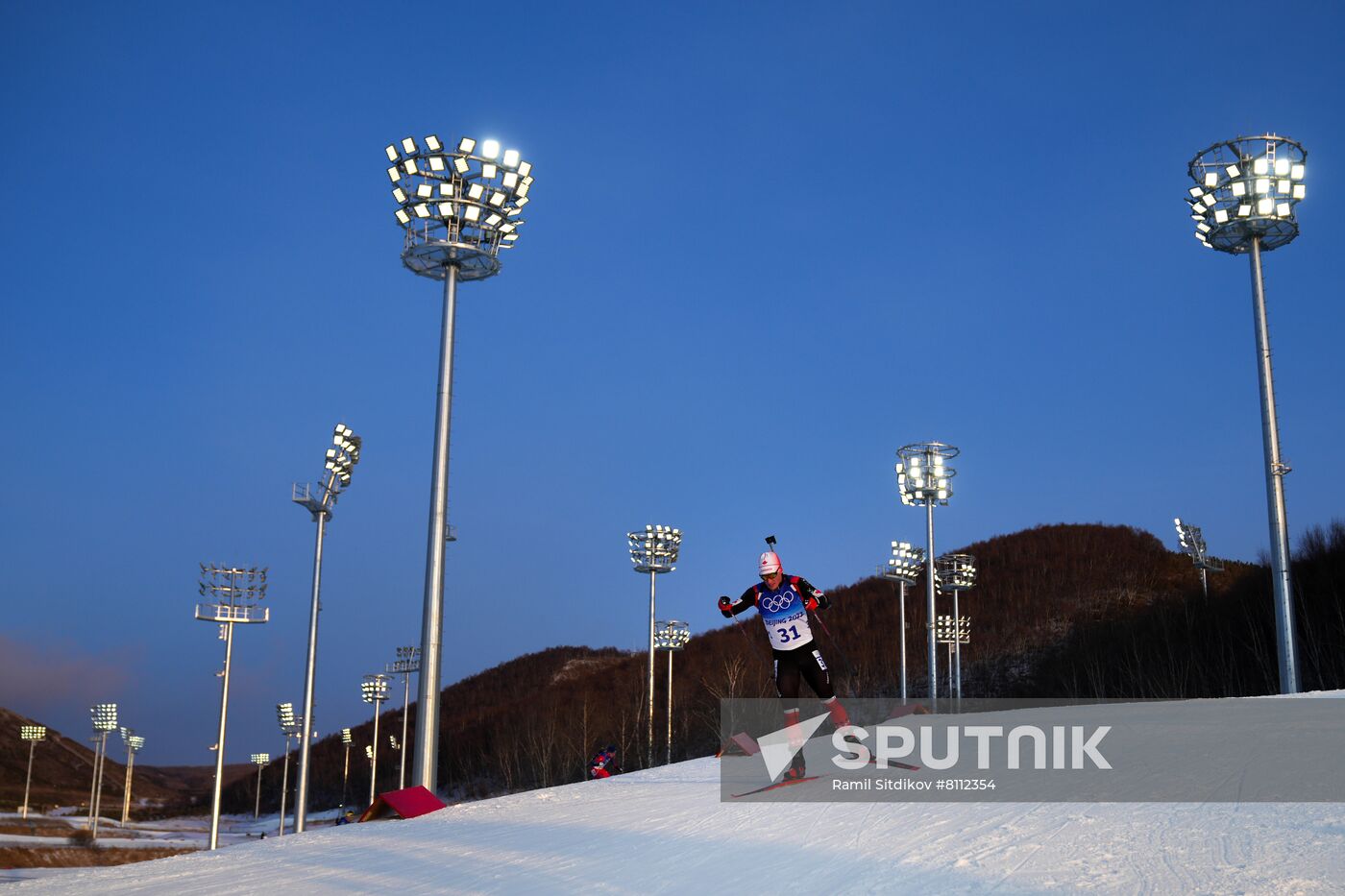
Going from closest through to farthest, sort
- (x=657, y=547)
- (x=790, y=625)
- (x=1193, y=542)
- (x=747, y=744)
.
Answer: (x=790, y=625) → (x=747, y=744) → (x=657, y=547) → (x=1193, y=542)

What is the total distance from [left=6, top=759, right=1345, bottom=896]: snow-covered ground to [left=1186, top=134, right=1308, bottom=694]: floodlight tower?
19460mm

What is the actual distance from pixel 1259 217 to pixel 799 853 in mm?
24705

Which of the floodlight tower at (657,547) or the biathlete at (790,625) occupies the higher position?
the floodlight tower at (657,547)

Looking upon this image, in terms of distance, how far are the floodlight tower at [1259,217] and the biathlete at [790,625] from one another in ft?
58.8

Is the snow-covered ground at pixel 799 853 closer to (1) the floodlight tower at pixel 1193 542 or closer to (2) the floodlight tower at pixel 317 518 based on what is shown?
(2) the floodlight tower at pixel 317 518

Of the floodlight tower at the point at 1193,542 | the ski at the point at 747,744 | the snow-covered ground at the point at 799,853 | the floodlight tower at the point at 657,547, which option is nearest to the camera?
the snow-covered ground at the point at 799,853

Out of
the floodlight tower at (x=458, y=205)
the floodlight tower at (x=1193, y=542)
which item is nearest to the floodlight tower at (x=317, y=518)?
the floodlight tower at (x=458, y=205)

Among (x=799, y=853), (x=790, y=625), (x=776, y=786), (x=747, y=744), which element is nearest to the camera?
(x=799, y=853)

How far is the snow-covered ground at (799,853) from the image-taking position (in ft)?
20.5

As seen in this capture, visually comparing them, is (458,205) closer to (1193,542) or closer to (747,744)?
(747,744)

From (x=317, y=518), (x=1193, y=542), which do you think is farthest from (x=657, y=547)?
(x=1193, y=542)

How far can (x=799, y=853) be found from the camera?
764cm

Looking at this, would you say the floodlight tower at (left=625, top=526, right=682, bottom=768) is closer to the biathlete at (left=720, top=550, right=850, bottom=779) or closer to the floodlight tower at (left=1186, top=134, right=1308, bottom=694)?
the floodlight tower at (left=1186, top=134, right=1308, bottom=694)

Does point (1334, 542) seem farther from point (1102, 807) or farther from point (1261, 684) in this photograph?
point (1102, 807)
